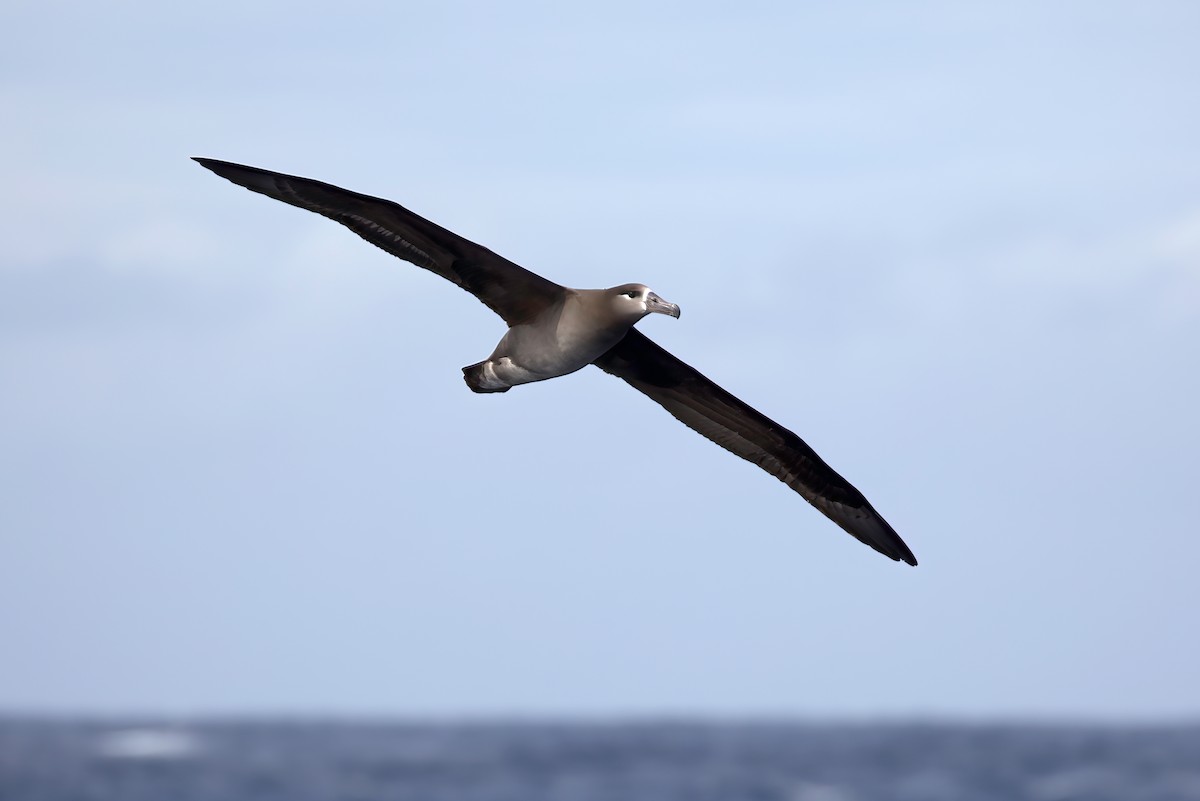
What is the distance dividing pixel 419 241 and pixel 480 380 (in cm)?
137

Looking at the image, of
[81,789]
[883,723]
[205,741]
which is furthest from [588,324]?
[883,723]

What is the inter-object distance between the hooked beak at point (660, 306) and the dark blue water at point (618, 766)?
38425mm

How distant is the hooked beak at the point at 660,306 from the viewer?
45.6 feet

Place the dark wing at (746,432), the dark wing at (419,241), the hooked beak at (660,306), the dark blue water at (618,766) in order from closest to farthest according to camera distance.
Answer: the hooked beak at (660,306), the dark wing at (419,241), the dark wing at (746,432), the dark blue water at (618,766)

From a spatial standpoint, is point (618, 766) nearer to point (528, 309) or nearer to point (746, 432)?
point (746, 432)

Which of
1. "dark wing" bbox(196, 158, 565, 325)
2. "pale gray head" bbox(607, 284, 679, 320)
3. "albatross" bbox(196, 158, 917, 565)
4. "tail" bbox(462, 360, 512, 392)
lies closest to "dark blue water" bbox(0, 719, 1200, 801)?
"albatross" bbox(196, 158, 917, 565)

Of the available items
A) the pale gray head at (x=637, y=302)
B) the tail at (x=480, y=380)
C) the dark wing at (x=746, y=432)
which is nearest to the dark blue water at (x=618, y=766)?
the dark wing at (x=746, y=432)

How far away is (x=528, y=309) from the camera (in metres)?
15.0

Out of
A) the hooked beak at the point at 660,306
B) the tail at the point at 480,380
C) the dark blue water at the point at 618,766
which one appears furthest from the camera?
the dark blue water at the point at 618,766

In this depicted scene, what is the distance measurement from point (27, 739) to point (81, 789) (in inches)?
1238

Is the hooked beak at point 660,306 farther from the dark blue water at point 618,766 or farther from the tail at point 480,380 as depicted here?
the dark blue water at point 618,766

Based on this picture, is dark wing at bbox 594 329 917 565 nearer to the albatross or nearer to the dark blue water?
A: the albatross

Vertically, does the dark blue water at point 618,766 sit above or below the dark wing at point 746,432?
above

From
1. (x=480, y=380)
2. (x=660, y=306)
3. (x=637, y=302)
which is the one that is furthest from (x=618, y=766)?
(x=660, y=306)
